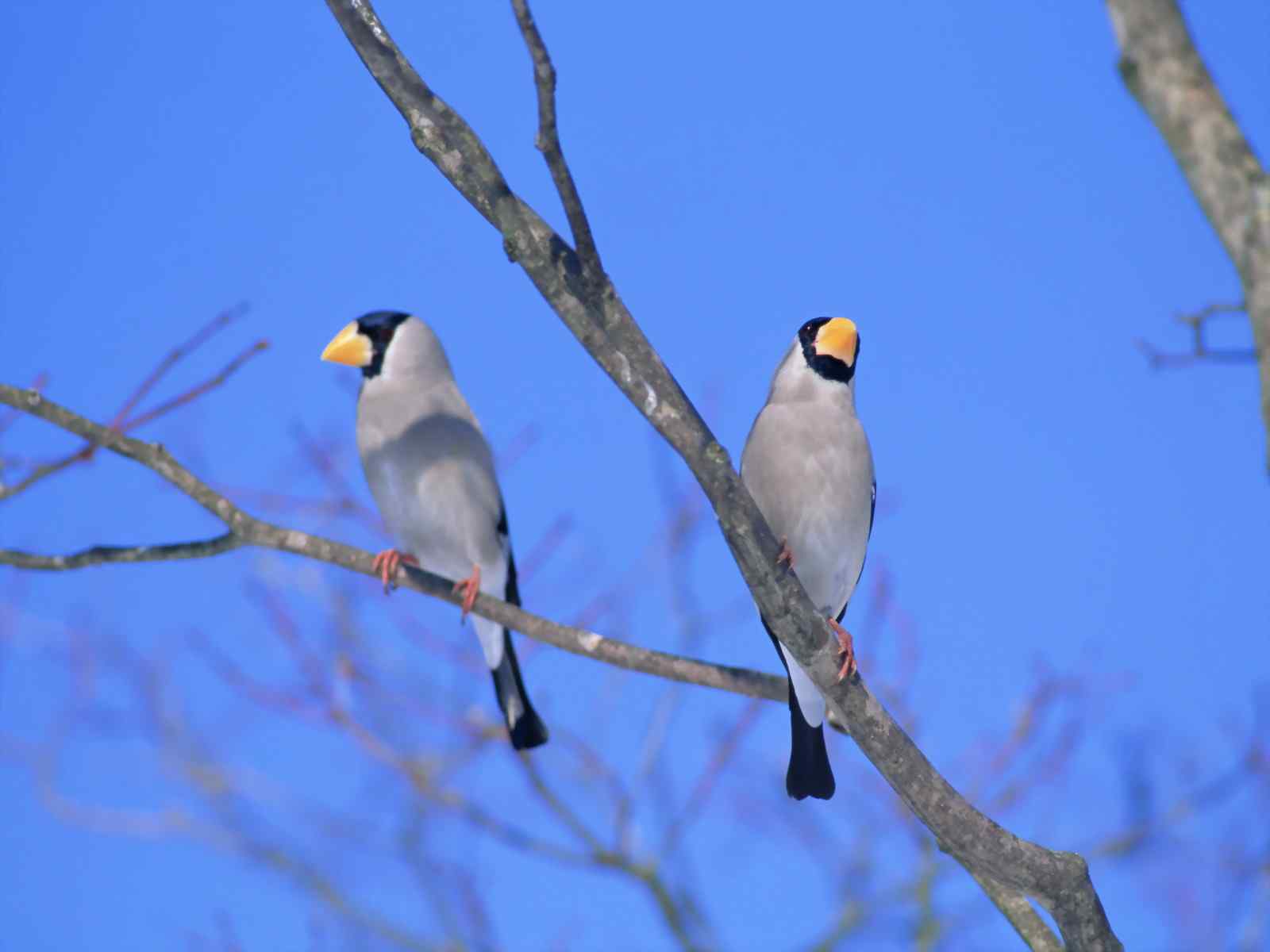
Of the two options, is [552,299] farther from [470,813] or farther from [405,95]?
[470,813]

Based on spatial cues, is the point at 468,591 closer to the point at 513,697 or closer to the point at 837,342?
the point at 513,697

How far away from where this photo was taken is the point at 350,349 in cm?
427

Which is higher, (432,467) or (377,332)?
(377,332)

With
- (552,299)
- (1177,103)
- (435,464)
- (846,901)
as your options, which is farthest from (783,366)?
(846,901)

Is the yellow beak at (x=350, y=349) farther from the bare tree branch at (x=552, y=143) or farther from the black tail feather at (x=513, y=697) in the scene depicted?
the bare tree branch at (x=552, y=143)

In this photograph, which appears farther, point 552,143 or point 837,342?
point 837,342

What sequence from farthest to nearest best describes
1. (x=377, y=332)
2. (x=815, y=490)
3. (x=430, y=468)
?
(x=377, y=332) < (x=430, y=468) < (x=815, y=490)

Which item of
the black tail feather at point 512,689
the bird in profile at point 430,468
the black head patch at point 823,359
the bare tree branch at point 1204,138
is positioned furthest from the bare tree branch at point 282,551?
the bare tree branch at point 1204,138

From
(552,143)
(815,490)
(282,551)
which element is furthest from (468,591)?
(552,143)

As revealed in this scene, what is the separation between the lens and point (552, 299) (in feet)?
8.11

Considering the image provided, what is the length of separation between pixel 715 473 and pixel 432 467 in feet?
5.84

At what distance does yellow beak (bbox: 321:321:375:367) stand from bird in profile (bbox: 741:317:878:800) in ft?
4.56

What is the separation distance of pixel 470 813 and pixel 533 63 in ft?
12.4

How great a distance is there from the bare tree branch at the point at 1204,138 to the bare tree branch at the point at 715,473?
1055mm
